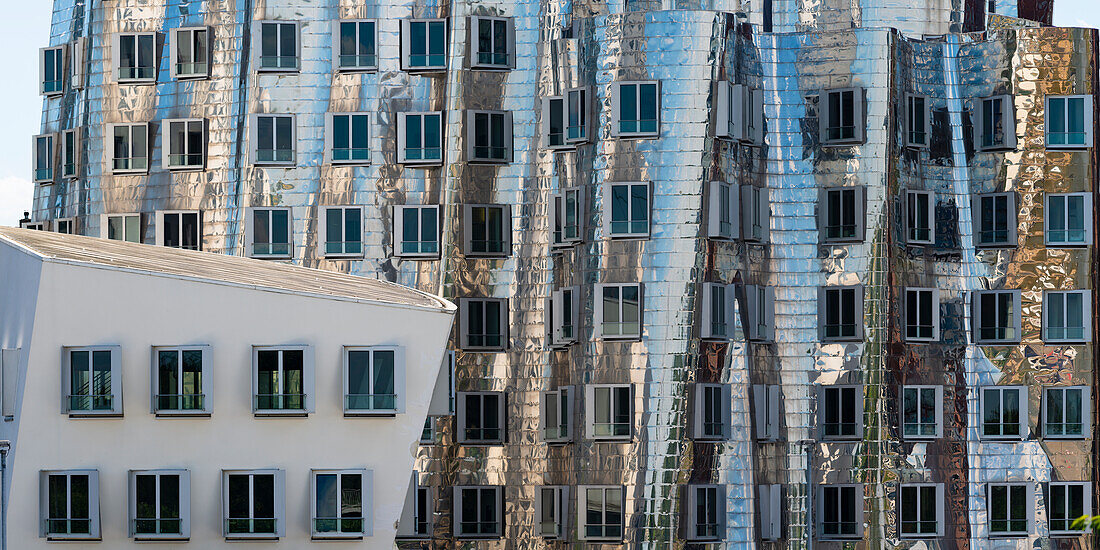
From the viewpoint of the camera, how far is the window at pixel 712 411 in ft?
206

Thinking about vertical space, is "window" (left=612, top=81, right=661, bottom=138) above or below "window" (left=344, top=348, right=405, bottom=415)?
above

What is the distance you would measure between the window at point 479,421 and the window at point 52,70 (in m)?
20.5

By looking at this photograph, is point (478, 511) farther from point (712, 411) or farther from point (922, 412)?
point (922, 412)

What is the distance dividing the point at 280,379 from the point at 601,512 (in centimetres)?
1685

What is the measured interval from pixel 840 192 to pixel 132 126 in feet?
87.4

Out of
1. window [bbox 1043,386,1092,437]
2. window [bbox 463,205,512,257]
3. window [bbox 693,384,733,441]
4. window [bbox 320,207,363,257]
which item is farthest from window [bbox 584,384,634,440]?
window [bbox 1043,386,1092,437]

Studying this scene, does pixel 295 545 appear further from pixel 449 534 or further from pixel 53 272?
pixel 449 534

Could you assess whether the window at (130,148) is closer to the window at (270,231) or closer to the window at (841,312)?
the window at (270,231)

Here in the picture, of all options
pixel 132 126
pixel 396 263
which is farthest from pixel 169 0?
pixel 396 263

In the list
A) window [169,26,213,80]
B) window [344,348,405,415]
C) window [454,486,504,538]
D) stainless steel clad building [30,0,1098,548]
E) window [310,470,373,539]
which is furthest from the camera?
window [169,26,213,80]

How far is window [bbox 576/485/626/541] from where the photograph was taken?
62.3 meters

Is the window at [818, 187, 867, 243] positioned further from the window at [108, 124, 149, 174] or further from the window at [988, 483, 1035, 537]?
the window at [108, 124, 149, 174]

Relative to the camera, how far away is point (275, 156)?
6725 centimetres

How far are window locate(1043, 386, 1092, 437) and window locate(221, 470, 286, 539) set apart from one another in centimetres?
3066
